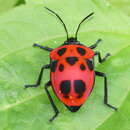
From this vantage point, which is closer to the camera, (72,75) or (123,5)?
(72,75)

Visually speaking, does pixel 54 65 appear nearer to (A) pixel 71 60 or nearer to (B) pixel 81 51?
(A) pixel 71 60

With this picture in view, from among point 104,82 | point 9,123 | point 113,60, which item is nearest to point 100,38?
point 113,60

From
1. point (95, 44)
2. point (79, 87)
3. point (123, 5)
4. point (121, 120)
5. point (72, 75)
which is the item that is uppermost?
point (123, 5)

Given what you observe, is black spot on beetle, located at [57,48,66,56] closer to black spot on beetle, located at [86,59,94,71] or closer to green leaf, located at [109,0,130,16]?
black spot on beetle, located at [86,59,94,71]

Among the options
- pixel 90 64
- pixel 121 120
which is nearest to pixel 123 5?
pixel 90 64

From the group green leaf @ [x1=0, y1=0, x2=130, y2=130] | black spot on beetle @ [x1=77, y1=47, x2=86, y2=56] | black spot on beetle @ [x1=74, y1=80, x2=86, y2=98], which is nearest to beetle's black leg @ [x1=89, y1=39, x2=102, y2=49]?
green leaf @ [x1=0, y1=0, x2=130, y2=130]

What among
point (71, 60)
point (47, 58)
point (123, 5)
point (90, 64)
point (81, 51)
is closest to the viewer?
point (71, 60)

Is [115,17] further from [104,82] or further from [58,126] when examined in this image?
[58,126]
